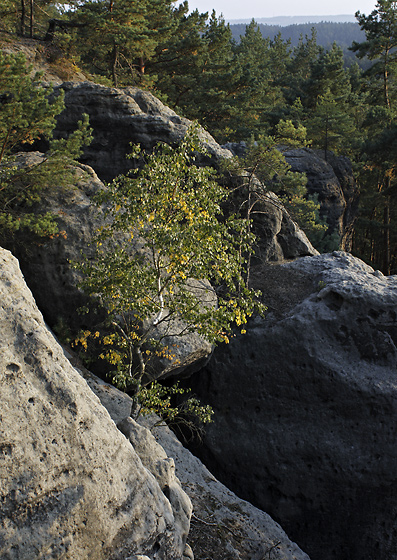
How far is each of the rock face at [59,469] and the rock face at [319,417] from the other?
231 inches

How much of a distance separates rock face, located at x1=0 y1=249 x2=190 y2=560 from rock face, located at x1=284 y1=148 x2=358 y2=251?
64.0 feet

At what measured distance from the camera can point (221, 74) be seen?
25359 millimetres

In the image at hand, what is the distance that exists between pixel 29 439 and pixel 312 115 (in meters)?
29.5

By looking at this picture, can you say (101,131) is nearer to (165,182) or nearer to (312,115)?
(165,182)

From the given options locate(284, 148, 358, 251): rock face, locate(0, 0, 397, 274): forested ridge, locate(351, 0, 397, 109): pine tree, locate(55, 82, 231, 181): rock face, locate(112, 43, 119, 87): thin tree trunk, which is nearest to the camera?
locate(55, 82, 231, 181): rock face

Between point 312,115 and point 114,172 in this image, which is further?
point 312,115

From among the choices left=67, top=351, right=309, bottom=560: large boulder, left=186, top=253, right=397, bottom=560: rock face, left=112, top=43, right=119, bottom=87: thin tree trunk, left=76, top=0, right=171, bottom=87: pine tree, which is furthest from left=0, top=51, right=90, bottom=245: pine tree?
left=112, top=43, right=119, bottom=87: thin tree trunk

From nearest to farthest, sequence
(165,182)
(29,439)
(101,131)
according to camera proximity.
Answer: (29,439), (165,182), (101,131)

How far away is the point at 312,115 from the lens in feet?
93.9

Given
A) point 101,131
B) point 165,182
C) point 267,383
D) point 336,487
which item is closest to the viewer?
point 165,182

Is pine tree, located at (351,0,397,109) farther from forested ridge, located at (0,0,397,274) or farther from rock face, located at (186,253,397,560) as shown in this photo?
rock face, located at (186,253,397,560)

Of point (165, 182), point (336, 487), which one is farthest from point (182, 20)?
point (336, 487)

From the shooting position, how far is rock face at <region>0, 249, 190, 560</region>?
383cm

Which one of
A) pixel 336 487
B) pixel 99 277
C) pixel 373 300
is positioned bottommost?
pixel 336 487
